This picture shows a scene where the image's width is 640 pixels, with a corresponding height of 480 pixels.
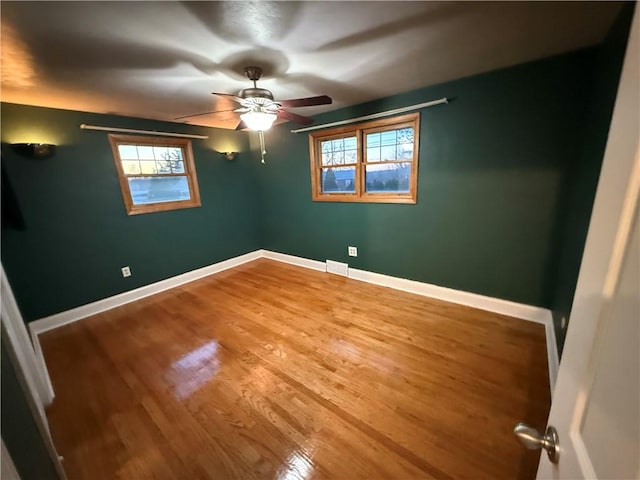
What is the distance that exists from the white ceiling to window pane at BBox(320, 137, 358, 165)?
957 mm

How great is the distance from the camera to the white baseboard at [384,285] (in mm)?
2363

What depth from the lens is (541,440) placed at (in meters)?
0.63

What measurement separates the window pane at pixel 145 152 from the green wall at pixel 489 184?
2.32 metres

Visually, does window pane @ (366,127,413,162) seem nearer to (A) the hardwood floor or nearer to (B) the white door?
(A) the hardwood floor

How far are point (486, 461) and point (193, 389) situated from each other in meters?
1.83

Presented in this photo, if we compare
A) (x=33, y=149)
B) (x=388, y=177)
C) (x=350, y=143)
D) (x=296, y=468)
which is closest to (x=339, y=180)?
(x=350, y=143)

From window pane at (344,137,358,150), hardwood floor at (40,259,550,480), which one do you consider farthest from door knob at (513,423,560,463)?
window pane at (344,137,358,150)

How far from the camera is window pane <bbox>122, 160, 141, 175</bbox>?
10.4 feet

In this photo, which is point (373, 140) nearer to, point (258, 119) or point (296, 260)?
point (258, 119)

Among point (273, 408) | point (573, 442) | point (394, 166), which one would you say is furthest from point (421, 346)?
point (394, 166)

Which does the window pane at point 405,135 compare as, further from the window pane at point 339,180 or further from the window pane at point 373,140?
the window pane at point 339,180

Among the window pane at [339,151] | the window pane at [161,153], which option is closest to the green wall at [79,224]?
the window pane at [161,153]

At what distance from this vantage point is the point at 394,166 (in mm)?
3096

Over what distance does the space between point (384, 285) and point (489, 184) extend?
1.62 metres
